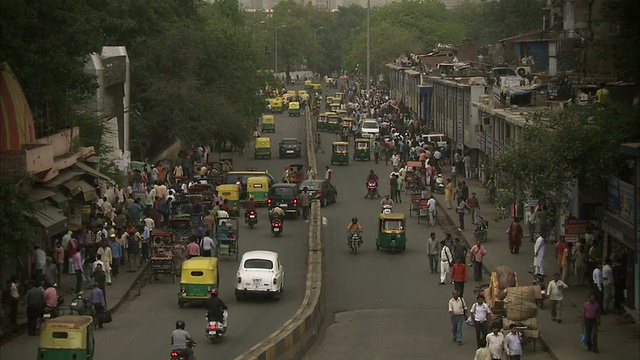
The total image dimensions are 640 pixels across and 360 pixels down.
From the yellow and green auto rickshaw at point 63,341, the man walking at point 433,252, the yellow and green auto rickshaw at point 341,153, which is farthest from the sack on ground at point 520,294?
the yellow and green auto rickshaw at point 341,153

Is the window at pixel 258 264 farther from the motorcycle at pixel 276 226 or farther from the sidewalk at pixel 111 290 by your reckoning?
the motorcycle at pixel 276 226

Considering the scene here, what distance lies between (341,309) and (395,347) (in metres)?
5.73

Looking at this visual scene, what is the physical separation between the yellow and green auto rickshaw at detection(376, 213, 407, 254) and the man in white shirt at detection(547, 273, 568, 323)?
41.3 ft

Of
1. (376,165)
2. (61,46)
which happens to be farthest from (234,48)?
(61,46)

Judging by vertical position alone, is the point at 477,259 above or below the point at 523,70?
below

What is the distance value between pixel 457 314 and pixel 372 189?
2943 centimetres

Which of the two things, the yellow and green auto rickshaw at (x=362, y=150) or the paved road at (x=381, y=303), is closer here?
the paved road at (x=381, y=303)

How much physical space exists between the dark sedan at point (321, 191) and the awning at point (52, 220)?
64.9 ft

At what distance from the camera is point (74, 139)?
41.2 m

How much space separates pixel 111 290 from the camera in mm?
35500

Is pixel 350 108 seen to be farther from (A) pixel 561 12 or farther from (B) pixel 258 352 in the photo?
(B) pixel 258 352

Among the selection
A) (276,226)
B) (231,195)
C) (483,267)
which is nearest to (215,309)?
(483,267)

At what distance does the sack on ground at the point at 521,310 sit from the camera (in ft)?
93.5

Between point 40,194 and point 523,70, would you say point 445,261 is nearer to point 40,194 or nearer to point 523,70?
point 40,194
